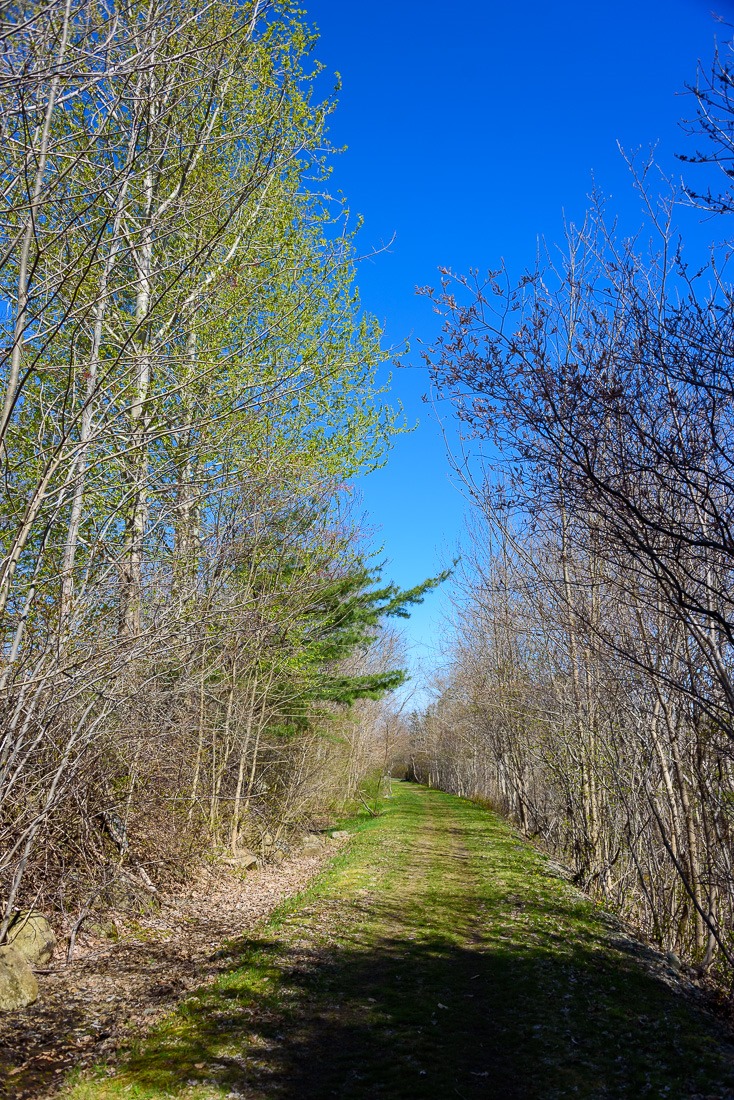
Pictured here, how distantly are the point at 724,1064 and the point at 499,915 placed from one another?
4036mm

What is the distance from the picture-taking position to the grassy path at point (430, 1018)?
396 cm

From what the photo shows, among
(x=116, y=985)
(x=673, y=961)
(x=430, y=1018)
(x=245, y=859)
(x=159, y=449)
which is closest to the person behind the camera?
(x=430, y=1018)

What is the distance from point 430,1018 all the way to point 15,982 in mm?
2950

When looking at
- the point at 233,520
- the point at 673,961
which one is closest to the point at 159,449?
the point at 233,520

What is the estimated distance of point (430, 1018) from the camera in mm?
4965

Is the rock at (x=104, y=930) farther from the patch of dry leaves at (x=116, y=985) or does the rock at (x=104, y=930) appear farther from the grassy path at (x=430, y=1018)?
the grassy path at (x=430, y=1018)

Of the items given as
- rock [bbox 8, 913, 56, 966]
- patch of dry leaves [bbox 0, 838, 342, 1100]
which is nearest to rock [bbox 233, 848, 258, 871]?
patch of dry leaves [bbox 0, 838, 342, 1100]

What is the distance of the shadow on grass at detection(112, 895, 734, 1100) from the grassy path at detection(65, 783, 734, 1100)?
0.01 metres

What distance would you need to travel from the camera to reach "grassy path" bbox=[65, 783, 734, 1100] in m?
3.96

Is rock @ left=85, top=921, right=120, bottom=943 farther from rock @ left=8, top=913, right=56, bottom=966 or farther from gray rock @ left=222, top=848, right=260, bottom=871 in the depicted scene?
gray rock @ left=222, top=848, right=260, bottom=871

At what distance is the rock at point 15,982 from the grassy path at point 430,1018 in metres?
1.12

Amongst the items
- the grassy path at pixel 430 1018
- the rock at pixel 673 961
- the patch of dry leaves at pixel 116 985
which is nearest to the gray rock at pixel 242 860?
the patch of dry leaves at pixel 116 985

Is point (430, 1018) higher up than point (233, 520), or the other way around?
point (233, 520)

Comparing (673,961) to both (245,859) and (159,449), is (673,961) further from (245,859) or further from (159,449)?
(159,449)
